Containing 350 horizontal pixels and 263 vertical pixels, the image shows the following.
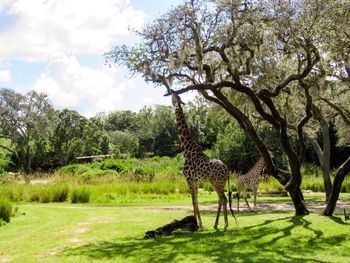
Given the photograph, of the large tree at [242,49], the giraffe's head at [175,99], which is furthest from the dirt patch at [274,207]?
the giraffe's head at [175,99]

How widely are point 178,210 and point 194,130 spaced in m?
38.8

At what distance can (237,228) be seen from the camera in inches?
465

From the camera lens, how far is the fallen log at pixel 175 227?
11.0 metres

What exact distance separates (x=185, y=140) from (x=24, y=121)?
146 feet

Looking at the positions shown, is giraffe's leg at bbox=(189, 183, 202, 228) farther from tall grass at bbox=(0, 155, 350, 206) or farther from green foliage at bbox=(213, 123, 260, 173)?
green foliage at bbox=(213, 123, 260, 173)

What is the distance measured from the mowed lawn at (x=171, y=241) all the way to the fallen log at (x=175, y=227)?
26cm

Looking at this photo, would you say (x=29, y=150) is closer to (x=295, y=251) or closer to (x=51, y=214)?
(x=51, y=214)

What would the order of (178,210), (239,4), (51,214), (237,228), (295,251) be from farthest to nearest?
1. (178,210)
2. (51,214)
3. (239,4)
4. (237,228)
5. (295,251)

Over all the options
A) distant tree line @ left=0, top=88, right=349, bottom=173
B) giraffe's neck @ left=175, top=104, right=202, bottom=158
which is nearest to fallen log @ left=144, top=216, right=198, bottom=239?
giraffe's neck @ left=175, top=104, right=202, bottom=158

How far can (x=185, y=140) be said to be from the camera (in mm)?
12305

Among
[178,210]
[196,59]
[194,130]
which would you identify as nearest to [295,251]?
[196,59]

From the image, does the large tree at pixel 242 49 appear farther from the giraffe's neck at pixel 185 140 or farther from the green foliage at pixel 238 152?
the green foliage at pixel 238 152

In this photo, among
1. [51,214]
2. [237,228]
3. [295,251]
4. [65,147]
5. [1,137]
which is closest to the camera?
[295,251]

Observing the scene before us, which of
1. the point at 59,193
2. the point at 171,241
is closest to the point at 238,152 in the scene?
the point at 59,193
